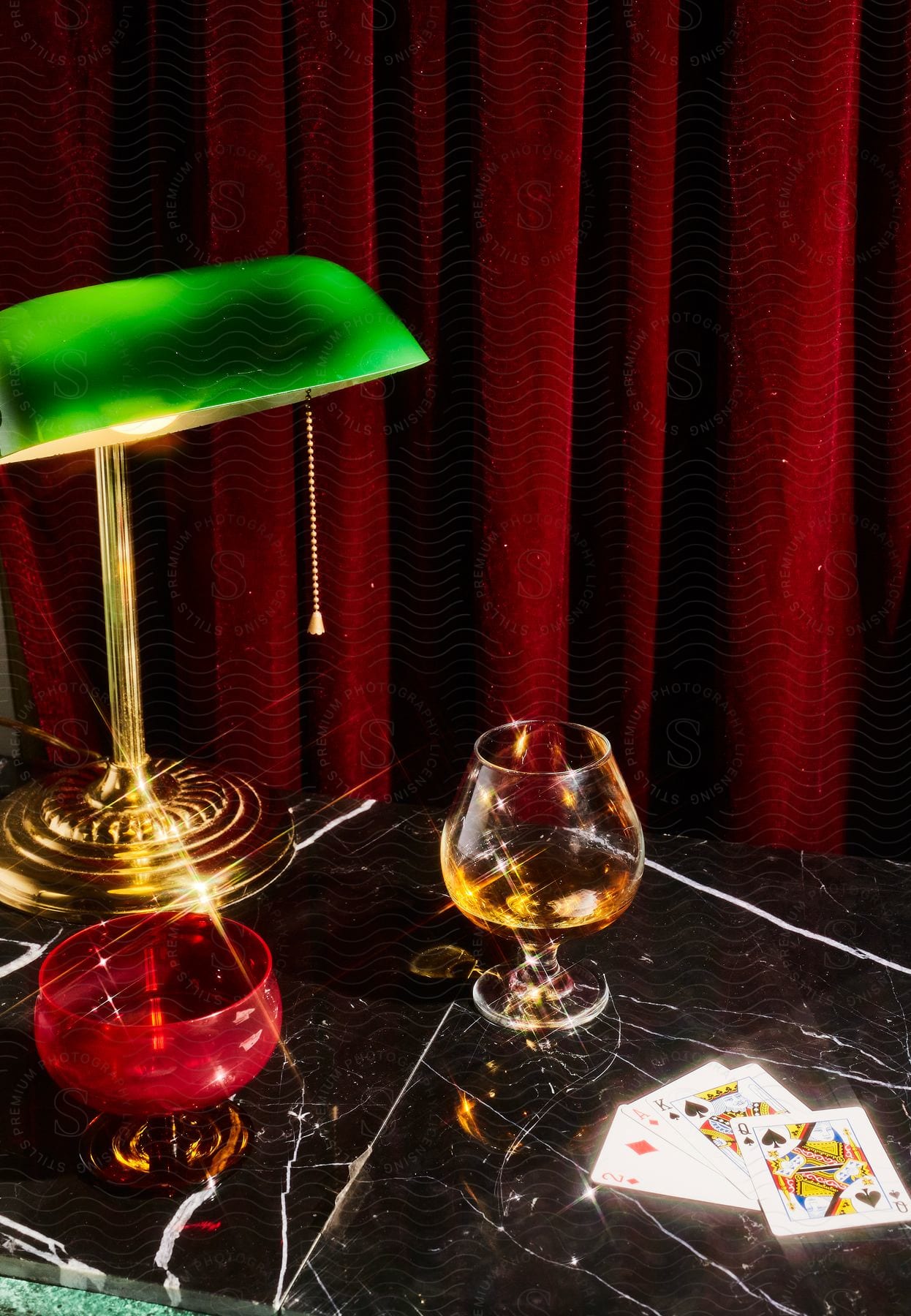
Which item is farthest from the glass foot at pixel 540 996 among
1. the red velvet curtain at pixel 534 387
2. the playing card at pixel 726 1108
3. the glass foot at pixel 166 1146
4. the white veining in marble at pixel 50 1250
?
the red velvet curtain at pixel 534 387

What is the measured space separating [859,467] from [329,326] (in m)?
0.96

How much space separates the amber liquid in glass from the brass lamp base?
0.79 feet

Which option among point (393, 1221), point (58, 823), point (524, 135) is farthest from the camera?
point (524, 135)

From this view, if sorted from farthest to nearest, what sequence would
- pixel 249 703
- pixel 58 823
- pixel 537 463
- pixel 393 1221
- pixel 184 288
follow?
pixel 249 703
pixel 537 463
pixel 58 823
pixel 184 288
pixel 393 1221

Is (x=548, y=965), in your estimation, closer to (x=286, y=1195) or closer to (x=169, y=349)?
(x=286, y=1195)

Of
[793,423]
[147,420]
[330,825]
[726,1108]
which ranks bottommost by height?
[330,825]

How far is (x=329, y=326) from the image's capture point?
0.97 meters

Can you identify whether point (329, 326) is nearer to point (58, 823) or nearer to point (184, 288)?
point (184, 288)

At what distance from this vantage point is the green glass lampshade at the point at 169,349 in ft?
2.85

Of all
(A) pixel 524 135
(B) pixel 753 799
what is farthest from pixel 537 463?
(B) pixel 753 799

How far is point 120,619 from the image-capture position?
3.80 ft

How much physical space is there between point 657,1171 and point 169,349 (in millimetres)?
665

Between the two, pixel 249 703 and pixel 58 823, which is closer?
pixel 58 823

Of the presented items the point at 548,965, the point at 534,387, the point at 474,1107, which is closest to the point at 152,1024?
the point at 474,1107
